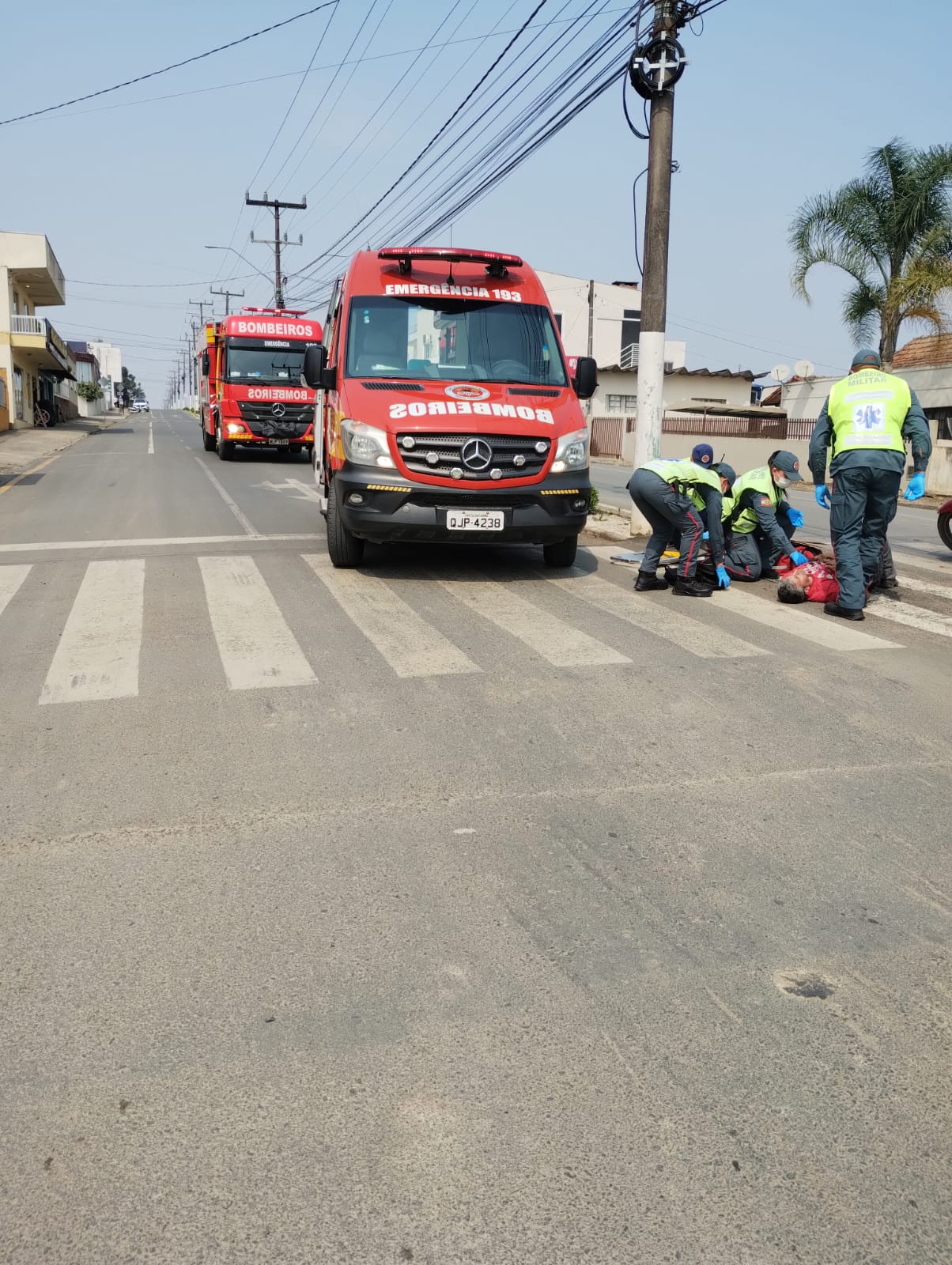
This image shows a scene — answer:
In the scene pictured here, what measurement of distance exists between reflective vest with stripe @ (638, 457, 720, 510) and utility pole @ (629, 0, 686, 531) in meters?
2.28

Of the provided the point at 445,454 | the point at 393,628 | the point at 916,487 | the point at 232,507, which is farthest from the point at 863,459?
the point at 232,507

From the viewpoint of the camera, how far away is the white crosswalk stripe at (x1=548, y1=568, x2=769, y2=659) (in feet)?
21.9

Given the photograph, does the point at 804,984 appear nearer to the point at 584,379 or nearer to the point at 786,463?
the point at 786,463

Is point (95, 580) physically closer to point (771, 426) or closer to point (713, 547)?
point (713, 547)

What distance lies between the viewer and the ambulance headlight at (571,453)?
8.60 m

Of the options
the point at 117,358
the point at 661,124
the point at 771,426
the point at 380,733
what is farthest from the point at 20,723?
the point at 117,358

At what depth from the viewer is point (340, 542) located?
9.01 meters

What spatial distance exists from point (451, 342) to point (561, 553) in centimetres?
208

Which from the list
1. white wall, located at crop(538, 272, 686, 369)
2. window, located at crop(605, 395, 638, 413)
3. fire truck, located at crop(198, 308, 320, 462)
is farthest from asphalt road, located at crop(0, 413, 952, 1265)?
white wall, located at crop(538, 272, 686, 369)

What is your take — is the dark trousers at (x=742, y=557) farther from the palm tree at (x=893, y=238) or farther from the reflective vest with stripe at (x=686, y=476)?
the palm tree at (x=893, y=238)

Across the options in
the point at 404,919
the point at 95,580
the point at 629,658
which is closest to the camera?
the point at 404,919

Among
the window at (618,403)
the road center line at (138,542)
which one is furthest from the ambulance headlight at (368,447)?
the window at (618,403)

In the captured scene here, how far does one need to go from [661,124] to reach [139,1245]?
11.4 meters

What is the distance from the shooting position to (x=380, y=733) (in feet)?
16.3
